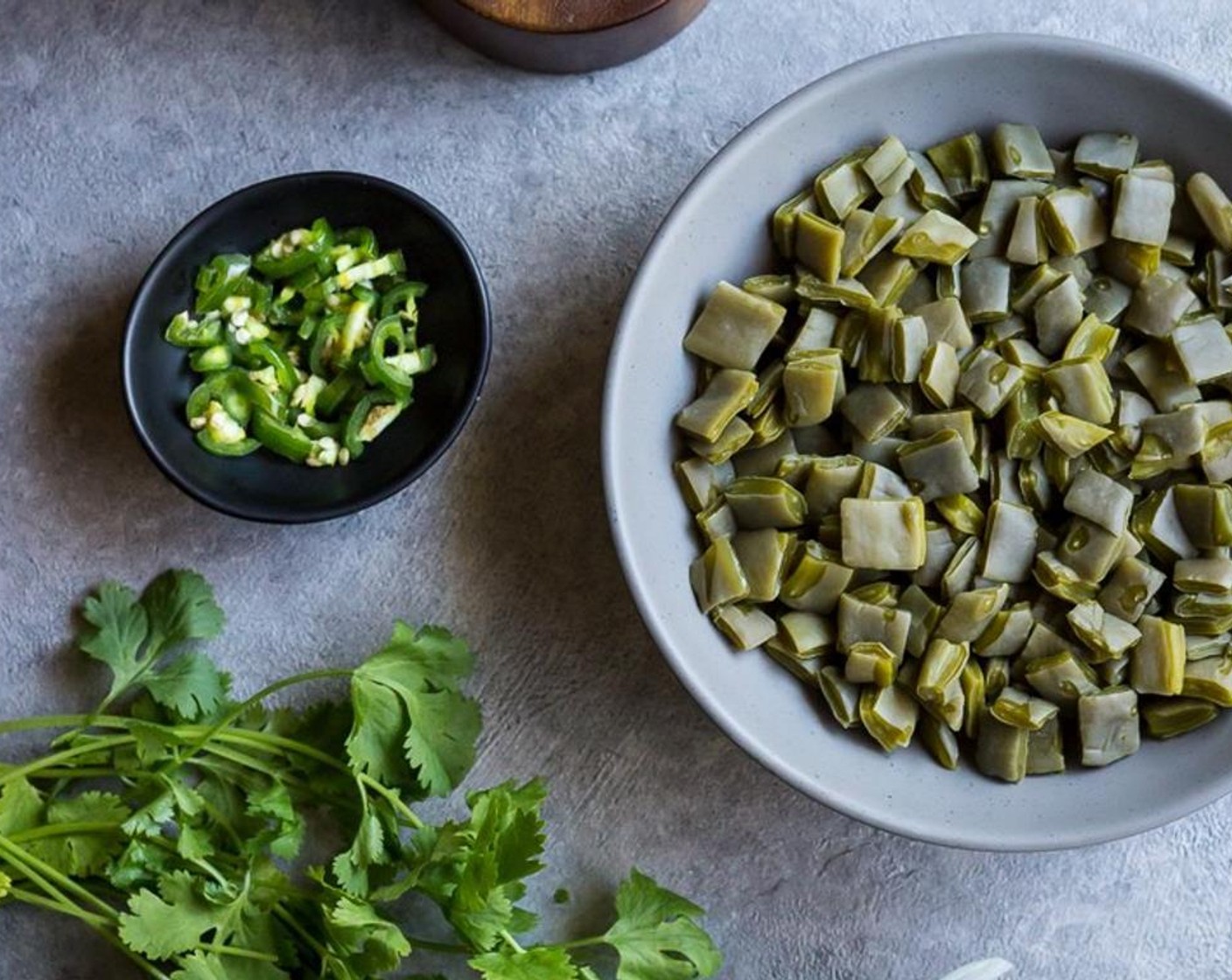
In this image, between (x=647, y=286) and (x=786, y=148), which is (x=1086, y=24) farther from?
(x=647, y=286)

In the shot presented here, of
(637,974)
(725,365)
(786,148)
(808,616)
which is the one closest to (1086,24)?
(786,148)

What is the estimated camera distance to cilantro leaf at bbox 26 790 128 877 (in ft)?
6.91

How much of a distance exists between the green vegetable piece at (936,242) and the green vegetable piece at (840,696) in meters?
0.54

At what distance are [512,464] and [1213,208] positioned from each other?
98cm

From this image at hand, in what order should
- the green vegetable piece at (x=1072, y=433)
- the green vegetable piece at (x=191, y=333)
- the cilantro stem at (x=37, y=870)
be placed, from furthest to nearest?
the green vegetable piece at (x=191, y=333)
the cilantro stem at (x=37, y=870)
the green vegetable piece at (x=1072, y=433)

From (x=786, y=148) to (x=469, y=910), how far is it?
1.04 m

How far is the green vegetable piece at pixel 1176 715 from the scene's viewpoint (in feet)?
6.56

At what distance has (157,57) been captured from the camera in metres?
2.29

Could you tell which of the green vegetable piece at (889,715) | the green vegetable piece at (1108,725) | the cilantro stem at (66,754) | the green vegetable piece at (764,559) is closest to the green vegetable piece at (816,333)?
the green vegetable piece at (764,559)

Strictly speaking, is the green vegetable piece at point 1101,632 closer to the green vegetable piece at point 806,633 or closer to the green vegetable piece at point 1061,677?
the green vegetable piece at point 1061,677

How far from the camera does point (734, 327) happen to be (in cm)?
202

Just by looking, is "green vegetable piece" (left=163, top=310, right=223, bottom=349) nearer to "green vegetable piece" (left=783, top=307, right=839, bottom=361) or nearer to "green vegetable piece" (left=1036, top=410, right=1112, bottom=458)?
"green vegetable piece" (left=783, top=307, right=839, bottom=361)

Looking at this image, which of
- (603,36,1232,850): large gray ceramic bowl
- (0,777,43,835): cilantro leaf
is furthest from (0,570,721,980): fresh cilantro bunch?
(603,36,1232,850): large gray ceramic bowl

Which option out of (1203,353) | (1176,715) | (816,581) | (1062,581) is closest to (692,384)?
(816,581)
